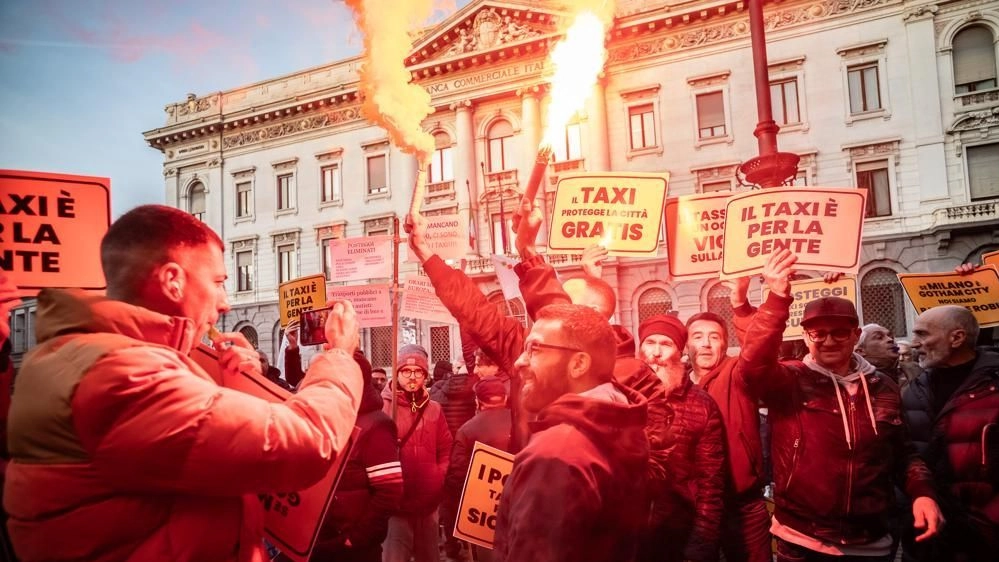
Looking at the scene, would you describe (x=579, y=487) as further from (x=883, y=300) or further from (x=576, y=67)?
(x=883, y=300)

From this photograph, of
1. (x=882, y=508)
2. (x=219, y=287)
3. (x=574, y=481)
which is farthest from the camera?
(x=882, y=508)

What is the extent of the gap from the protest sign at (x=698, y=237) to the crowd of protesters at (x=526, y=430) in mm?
787

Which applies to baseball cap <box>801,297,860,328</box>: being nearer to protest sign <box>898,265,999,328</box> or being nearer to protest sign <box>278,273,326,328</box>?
protest sign <box>898,265,999,328</box>

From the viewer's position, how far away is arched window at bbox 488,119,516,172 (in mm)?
25266

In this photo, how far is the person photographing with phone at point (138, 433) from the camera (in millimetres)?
1459

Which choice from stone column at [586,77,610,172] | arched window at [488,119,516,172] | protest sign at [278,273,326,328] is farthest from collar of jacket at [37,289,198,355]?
arched window at [488,119,516,172]

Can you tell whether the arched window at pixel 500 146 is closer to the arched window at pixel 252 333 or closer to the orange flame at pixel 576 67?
the arched window at pixel 252 333

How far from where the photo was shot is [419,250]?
3471 mm

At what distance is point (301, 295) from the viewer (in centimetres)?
770

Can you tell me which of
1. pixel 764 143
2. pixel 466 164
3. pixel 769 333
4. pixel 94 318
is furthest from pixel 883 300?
pixel 94 318

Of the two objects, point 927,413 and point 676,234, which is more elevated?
point 676,234

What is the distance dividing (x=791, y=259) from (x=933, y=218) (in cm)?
2018

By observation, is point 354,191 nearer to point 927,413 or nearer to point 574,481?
point 927,413

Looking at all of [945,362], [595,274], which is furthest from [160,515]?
[945,362]
